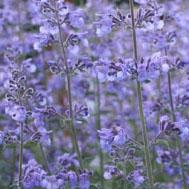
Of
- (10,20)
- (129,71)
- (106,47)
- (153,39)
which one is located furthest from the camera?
(10,20)

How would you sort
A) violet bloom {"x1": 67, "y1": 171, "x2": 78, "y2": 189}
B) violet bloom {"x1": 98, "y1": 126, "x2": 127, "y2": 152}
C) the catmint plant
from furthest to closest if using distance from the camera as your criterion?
1. violet bloom {"x1": 67, "y1": 171, "x2": 78, "y2": 189}
2. the catmint plant
3. violet bloom {"x1": 98, "y1": 126, "x2": 127, "y2": 152}

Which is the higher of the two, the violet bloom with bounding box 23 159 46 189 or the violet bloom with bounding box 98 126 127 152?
the violet bloom with bounding box 98 126 127 152

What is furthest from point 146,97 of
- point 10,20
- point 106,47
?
point 10,20

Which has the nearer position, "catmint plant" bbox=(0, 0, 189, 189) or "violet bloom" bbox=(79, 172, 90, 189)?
"catmint plant" bbox=(0, 0, 189, 189)

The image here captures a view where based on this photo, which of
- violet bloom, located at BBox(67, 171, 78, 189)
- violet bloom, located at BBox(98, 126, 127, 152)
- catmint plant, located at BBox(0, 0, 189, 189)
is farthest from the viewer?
violet bloom, located at BBox(67, 171, 78, 189)

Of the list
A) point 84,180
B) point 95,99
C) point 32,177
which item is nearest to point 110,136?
point 84,180

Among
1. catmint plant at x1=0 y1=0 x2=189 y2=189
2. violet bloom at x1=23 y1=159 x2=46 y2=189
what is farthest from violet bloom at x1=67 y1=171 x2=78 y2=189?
violet bloom at x1=23 y1=159 x2=46 y2=189

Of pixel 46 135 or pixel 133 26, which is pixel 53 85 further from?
pixel 133 26

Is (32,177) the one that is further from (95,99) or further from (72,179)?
(95,99)

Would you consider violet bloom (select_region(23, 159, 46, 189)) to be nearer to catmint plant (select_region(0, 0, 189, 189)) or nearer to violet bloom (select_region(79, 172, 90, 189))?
catmint plant (select_region(0, 0, 189, 189))

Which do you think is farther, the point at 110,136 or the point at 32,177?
the point at 32,177

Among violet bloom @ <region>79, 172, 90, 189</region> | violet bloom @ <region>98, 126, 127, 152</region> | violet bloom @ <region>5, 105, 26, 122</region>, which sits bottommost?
violet bloom @ <region>79, 172, 90, 189</region>
